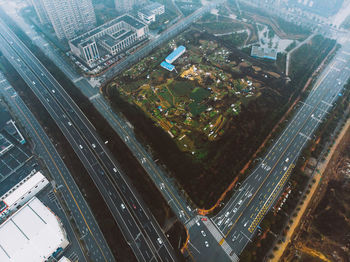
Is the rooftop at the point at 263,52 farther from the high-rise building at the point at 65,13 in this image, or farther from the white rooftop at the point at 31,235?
the white rooftop at the point at 31,235

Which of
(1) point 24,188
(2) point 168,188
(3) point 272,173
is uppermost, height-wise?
(1) point 24,188

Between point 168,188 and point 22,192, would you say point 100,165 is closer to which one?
point 22,192

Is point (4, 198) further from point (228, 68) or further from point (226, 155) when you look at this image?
point (228, 68)

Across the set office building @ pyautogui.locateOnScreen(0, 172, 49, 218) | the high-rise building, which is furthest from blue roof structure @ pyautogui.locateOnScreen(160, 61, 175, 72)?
office building @ pyautogui.locateOnScreen(0, 172, 49, 218)

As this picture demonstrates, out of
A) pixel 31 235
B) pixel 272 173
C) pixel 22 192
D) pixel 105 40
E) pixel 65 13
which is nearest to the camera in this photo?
pixel 31 235

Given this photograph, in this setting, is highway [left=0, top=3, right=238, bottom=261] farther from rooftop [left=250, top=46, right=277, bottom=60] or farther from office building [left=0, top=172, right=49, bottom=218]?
rooftop [left=250, top=46, right=277, bottom=60]

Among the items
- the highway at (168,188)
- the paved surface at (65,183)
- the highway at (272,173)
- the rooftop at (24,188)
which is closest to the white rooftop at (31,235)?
the paved surface at (65,183)

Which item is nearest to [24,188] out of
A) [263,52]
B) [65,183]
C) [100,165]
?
[65,183]
